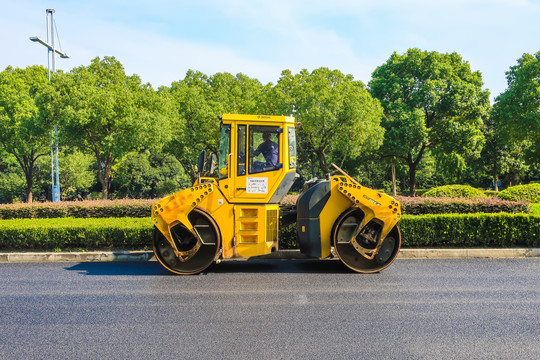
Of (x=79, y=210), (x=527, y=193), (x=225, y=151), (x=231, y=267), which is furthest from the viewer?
(x=527, y=193)

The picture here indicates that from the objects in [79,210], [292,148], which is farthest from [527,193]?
[79,210]

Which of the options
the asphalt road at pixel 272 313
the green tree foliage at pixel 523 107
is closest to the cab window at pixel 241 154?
the asphalt road at pixel 272 313

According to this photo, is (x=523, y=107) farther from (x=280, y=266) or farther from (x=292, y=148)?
(x=280, y=266)

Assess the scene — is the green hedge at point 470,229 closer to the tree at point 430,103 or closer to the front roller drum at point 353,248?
the front roller drum at point 353,248

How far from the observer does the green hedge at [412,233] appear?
9820mm

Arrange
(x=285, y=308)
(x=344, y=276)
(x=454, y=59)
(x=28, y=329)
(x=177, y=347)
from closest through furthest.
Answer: (x=177, y=347) → (x=28, y=329) → (x=285, y=308) → (x=344, y=276) → (x=454, y=59)

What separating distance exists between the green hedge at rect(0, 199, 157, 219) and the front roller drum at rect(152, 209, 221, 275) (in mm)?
4963

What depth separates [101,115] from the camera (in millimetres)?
23266

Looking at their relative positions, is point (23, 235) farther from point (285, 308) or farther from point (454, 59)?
point (454, 59)

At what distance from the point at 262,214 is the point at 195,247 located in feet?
4.49

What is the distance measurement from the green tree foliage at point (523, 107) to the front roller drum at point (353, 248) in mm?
22607

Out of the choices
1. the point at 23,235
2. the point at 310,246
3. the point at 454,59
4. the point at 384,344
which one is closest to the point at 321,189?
the point at 310,246

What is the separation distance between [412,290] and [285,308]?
220cm

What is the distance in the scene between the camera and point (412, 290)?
6.64 metres
